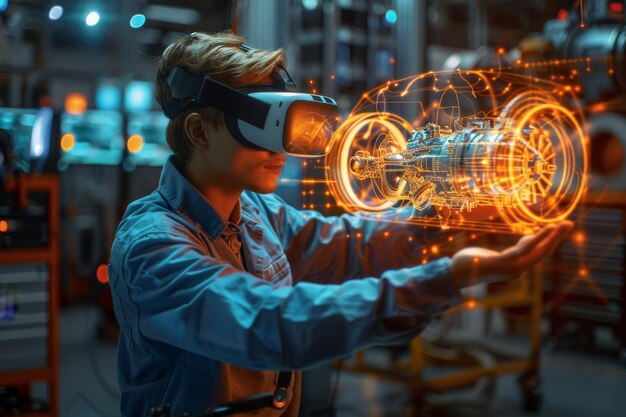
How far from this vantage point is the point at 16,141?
2.44 metres

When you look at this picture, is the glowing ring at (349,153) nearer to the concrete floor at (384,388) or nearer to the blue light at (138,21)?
the blue light at (138,21)

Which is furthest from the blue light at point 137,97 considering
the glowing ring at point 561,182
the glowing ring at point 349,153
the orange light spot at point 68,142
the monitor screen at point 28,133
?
the glowing ring at point 561,182

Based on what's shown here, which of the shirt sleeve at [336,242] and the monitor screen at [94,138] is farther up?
the monitor screen at [94,138]

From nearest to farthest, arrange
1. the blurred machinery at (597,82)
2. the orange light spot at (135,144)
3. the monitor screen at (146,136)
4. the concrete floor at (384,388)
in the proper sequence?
the blurred machinery at (597,82) < the concrete floor at (384,388) < the monitor screen at (146,136) < the orange light spot at (135,144)

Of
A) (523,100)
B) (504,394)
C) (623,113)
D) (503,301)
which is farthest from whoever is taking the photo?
(504,394)

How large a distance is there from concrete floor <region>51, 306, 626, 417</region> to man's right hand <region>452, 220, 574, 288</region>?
8.04 feet

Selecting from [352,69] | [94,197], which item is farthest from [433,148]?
[94,197]

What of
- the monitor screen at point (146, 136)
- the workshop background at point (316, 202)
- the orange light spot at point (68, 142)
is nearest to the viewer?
the workshop background at point (316, 202)

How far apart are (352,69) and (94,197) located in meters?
2.70

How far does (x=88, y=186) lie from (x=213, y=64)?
5.56 metres

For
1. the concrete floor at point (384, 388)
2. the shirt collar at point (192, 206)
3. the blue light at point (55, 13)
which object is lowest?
the concrete floor at point (384, 388)

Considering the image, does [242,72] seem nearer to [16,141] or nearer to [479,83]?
[479,83]

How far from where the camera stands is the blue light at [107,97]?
615cm

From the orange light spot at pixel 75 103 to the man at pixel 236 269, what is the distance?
190 inches
